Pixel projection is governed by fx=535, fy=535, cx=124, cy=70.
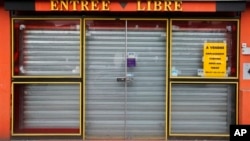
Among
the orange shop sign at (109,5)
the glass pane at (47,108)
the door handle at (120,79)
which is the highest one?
the orange shop sign at (109,5)

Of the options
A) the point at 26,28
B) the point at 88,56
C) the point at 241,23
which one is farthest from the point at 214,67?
the point at 26,28

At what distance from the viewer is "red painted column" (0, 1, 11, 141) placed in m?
9.95

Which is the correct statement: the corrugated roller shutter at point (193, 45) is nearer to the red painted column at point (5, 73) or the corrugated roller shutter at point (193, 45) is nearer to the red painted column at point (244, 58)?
the red painted column at point (244, 58)

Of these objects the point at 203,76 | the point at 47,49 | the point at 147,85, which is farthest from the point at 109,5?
the point at 203,76

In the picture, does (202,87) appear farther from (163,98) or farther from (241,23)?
(241,23)

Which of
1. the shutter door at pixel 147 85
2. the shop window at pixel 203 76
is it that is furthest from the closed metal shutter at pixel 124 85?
the shop window at pixel 203 76

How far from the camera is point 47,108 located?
1021cm

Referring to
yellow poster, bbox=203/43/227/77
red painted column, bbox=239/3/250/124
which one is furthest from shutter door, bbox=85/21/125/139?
red painted column, bbox=239/3/250/124

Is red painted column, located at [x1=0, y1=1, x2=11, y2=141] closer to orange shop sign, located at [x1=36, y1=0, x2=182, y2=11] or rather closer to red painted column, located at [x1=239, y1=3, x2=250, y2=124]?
orange shop sign, located at [x1=36, y1=0, x2=182, y2=11]

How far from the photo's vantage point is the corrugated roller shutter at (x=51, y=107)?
10.2 m

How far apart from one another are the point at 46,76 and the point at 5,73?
2.49 ft

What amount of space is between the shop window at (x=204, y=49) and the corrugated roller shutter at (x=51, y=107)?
199cm

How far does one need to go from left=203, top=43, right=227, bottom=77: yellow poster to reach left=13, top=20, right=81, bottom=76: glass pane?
240 centimetres

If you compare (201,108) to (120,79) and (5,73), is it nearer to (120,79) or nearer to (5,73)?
(120,79)
